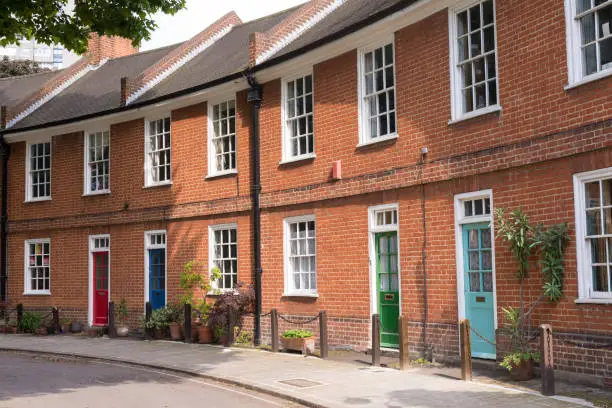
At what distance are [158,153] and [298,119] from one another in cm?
532

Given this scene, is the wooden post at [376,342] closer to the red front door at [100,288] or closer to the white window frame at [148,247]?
the white window frame at [148,247]

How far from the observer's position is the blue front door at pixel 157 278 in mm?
19891

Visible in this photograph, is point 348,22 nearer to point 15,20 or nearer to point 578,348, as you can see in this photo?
point 15,20

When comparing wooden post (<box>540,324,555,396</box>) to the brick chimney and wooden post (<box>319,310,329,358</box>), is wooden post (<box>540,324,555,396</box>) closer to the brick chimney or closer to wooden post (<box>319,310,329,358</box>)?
wooden post (<box>319,310,329,358</box>)

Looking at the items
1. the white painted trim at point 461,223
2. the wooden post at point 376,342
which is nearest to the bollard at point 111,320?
the wooden post at point 376,342

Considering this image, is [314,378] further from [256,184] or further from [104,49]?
[104,49]

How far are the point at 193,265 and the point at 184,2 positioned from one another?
8.08 m

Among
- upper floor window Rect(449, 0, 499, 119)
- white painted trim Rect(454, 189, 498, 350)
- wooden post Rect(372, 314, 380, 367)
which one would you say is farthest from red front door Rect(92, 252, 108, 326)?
upper floor window Rect(449, 0, 499, 119)

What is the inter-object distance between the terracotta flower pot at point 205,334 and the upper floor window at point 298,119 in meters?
4.45

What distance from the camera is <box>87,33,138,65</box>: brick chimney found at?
91.4 feet

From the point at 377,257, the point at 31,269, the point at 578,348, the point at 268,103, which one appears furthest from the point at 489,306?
the point at 31,269

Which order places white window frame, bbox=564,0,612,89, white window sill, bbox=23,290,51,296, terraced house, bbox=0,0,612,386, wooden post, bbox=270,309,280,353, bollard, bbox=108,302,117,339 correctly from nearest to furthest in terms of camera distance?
white window frame, bbox=564,0,612,89 → terraced house, bbox=0,0,612,386 → wooden post, bbox=270,309,280,353 → bollard, bbox=108,302,117,339 → white window sill, bbox=23,290,51,296

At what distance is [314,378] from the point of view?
11.9m

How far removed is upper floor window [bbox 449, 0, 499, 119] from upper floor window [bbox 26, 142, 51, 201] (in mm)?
14549
